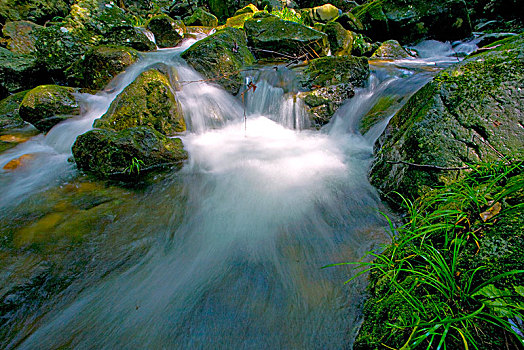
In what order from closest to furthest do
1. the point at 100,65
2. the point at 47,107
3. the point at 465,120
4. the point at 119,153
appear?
1. the point at 465,120
2. the point at 119,153
3. the point at 47,107
4. the point at 100,65

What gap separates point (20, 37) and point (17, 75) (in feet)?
16.5

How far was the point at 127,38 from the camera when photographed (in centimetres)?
811

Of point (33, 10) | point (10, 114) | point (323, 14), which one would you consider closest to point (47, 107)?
point (10, 114)

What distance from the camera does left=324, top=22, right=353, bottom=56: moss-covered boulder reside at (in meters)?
8.94

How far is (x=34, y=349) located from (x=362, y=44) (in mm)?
11907

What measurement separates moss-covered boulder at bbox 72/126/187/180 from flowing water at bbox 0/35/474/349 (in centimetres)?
37

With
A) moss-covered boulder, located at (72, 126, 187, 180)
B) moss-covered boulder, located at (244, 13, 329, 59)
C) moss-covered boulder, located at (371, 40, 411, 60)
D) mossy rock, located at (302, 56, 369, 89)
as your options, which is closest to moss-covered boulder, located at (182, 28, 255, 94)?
moss-covered boulder, located at (244, 13, 329, 59)

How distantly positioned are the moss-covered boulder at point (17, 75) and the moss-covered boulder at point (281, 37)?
7.00 metres

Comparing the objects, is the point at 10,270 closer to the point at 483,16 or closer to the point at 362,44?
the point at 362,44

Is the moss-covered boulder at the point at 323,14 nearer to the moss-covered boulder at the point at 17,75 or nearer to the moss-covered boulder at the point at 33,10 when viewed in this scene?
the moss-covered boulder at the point at 33,10

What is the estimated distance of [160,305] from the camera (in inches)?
67.7

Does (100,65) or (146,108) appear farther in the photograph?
(100,65)

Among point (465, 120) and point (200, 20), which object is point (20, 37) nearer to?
point (200, 20)

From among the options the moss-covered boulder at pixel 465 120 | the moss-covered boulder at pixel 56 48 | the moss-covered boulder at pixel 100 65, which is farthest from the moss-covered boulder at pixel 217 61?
the moss-covered boulder at pixel 465 120
